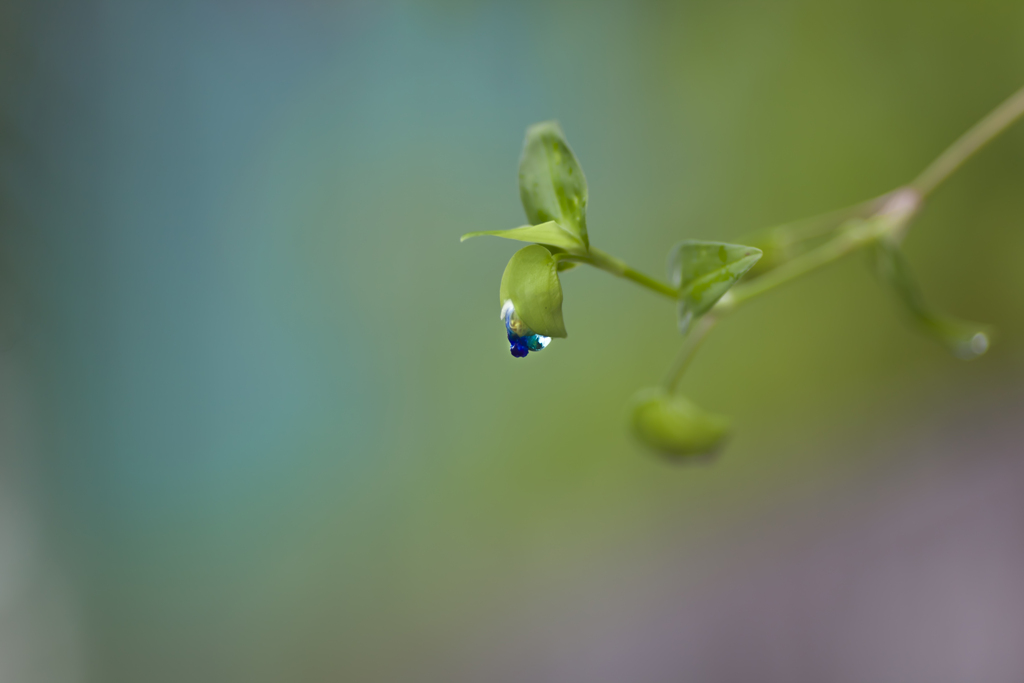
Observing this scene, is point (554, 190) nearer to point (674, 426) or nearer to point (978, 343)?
point (674, 426)

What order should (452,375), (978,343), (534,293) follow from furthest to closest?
1. (452,375)
2. (978,343)
3. (534,293)

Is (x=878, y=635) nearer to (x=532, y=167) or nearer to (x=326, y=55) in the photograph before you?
(x=532, y=167)

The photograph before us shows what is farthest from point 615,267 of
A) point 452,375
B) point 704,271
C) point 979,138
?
point 452,375

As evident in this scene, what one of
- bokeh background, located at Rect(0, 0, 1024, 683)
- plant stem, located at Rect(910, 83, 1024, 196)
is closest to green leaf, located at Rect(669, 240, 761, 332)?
plant stem, located at Rect(910, 83, 1024, 196)

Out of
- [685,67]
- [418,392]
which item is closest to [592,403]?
[418,392]

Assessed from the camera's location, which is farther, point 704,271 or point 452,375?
point 452,375

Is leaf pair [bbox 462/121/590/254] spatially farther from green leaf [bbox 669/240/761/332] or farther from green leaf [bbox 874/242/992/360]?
green leaf [bbox 874/242/992/360]

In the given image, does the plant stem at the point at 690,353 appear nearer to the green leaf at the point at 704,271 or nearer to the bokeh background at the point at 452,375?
the green leaf at the point at 704,271
